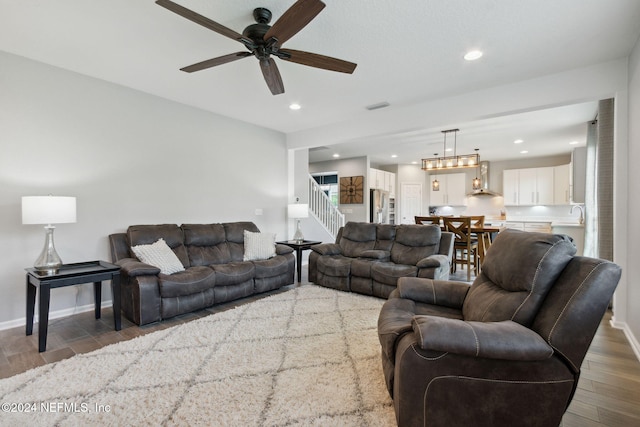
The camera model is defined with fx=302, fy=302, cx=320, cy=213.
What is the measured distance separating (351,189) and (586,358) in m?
6.67

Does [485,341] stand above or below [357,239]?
below

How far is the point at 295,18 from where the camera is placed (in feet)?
6.51

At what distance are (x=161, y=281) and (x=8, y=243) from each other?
5.10 ft

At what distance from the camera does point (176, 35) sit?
2.70m

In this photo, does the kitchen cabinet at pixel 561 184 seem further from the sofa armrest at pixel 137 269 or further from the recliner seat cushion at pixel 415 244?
the sofa armrest at pixel 137 269

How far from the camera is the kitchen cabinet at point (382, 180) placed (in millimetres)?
8820

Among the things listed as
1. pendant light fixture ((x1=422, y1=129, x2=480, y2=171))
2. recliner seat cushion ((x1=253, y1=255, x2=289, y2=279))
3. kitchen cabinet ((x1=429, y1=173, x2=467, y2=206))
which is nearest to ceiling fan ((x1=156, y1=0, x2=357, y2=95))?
recliner seat cushion ((x1=253, y1=255, x2=289, y2=279))

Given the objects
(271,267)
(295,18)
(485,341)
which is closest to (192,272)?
(271,267)

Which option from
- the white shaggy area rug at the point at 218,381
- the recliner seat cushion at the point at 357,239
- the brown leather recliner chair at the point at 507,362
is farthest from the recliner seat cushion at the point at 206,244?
the brown leather recliner chair at the point at 507,362

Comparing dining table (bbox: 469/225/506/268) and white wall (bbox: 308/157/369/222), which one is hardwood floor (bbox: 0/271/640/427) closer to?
dining table (bbox: 469/225/506/268)

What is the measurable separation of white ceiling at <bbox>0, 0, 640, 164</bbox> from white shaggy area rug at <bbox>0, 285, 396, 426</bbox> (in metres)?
2.69

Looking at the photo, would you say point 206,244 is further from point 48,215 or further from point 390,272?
point 390,272

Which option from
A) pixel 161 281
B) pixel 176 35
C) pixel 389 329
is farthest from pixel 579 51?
pixel 161 281

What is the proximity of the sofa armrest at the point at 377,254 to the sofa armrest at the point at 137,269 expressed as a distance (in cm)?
264
